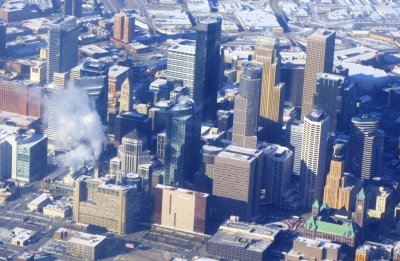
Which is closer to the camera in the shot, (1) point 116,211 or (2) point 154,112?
(1) point 116,211

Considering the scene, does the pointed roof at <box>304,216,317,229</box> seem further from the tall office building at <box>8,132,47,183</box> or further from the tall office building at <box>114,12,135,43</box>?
the tall office building at <box>114,12,135,43</box>

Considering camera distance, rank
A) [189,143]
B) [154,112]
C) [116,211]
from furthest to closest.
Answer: [154,112] < [189,143] < [116,211]

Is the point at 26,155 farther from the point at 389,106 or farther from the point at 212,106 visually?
the point at 389,106

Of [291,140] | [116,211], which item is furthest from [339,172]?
[116,211]

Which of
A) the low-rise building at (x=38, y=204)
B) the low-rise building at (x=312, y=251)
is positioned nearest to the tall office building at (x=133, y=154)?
the low-rise building at (x=38, y=204)

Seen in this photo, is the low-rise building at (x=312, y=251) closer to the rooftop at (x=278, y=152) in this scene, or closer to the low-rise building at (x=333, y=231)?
the low-rise building at (x=333, y=231)

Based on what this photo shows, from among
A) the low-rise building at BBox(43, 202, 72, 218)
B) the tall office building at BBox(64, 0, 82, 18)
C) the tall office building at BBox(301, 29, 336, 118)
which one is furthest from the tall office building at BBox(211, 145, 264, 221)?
the tall office building at BBox(64, 0, 82, 18)

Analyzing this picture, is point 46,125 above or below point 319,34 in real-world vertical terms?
below
